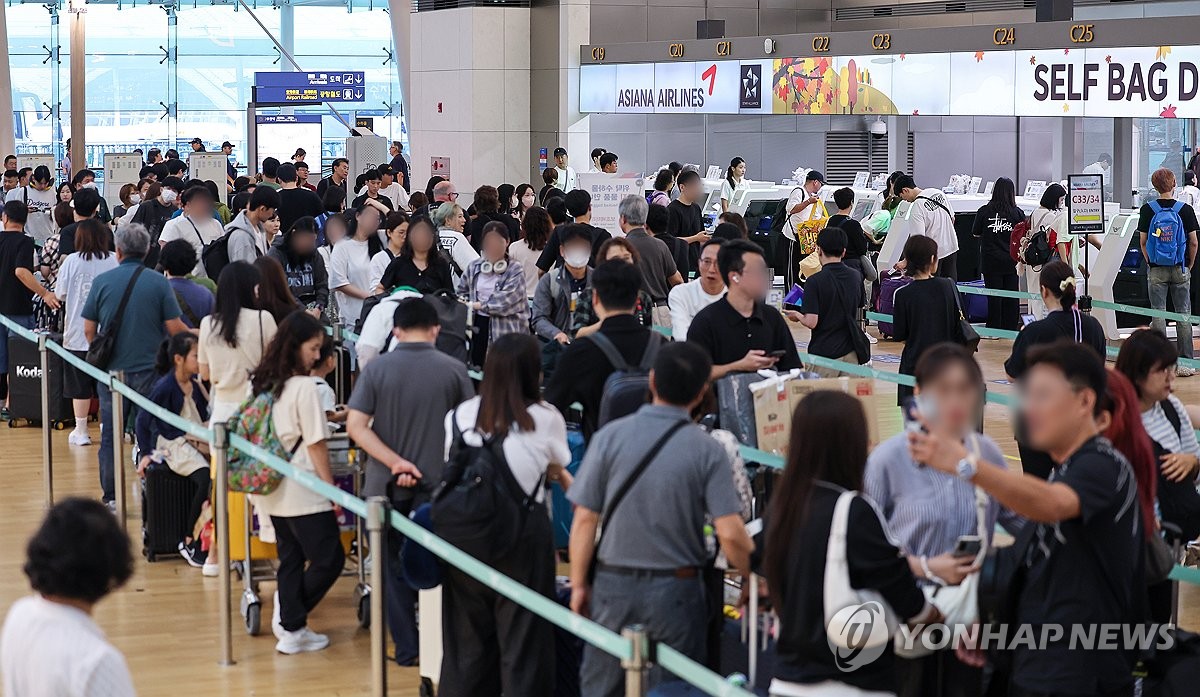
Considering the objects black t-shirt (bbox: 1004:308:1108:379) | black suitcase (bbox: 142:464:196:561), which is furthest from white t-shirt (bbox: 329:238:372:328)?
black t-shirt (bbox: 1004:308:1108:379)

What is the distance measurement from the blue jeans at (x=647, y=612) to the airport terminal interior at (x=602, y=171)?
4 cm

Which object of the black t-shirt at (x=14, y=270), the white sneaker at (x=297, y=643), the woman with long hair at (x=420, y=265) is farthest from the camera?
the black t-shirt at (x=14, y=270)

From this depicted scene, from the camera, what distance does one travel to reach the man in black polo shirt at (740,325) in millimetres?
6762

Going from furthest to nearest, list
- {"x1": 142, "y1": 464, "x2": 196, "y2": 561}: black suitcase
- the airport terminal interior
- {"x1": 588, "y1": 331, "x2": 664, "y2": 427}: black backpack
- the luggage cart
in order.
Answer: {"x1": 142, "y1": 464, "x2": 196, "y2": 561}: black suitcase → the luggage cart → the airport terminal interior → {"x1": 588, "y1": 331, "x2": 664, "y2": 427}: black backpack

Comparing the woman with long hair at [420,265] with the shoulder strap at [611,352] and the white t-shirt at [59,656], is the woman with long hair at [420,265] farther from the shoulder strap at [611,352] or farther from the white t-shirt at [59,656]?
the white t-shirt at [59,656]

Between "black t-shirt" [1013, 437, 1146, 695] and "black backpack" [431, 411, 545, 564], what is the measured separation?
1757mm

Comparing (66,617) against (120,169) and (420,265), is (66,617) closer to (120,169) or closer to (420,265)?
(420,265)

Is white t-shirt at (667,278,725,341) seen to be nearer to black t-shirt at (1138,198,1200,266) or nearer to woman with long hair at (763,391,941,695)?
woman with long hair at (763,391,941,695)

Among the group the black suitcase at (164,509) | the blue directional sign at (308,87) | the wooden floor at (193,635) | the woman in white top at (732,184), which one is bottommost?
the wooden floor at (193,635)

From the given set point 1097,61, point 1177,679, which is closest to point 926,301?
point 1177,679

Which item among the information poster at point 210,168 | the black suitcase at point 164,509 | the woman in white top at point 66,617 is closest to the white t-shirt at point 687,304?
the black suitcase at point 164,509

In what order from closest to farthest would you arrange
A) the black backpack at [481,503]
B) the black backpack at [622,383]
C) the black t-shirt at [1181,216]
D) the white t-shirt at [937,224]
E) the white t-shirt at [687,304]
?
the black backpack at [481,503] → the black backpack at [622,383] → the white t-shirt at [687,304] → the black t-shirt at [1181,216] → the white t-shirt at [937,224]

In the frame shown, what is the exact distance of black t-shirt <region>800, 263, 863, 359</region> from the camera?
28.3ft

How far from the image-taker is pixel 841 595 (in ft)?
12.3
